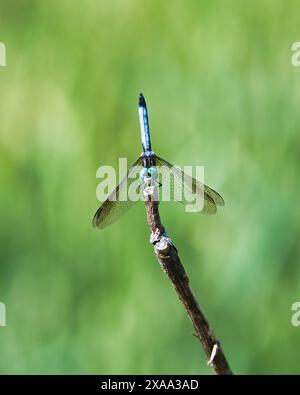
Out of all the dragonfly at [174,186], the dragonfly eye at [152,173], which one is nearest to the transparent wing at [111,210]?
the dragonfly at [174,186]

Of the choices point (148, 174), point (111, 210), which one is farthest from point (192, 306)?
point (111, 210)

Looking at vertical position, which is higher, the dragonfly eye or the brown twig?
the dragonfly eye

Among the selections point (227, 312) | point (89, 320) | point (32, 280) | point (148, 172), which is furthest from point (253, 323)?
point (148, 172)

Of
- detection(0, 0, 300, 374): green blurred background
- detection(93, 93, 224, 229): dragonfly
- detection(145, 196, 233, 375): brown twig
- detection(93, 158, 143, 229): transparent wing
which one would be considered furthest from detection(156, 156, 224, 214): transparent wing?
detection(145, 196, 233, 375): brown twig

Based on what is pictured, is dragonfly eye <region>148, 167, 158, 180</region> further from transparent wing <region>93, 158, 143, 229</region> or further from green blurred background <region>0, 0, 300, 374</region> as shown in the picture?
green blurred background <region>0, 0, 300, 374</region>

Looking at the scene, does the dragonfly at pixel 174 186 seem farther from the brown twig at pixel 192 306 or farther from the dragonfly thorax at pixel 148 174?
the brown twig at pixel 192 306

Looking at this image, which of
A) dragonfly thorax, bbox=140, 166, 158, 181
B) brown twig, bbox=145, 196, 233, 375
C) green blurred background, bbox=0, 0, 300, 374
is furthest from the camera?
green blurred background, bbox=0, 0, 300, 374

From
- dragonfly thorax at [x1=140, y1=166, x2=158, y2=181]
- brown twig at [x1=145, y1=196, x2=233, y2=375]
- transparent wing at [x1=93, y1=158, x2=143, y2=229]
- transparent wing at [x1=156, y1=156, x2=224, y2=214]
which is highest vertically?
dragonfly thorax at [x1=140, y1=166, x2=158, y2=181]

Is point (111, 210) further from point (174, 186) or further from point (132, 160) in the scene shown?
→ point (132, 160)
